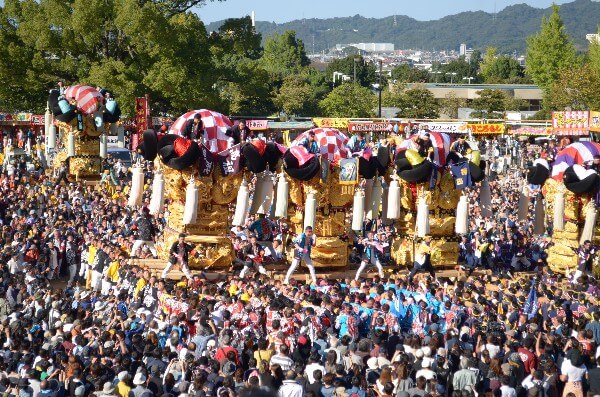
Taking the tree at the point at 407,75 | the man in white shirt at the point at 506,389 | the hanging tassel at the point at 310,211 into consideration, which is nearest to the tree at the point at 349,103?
the hanging tassel at the point at 310,211

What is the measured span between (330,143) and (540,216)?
4.86 metres

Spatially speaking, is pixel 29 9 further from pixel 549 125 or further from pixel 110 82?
pixel 549 125

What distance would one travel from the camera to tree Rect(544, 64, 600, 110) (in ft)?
194

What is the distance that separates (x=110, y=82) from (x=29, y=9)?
5.92 m

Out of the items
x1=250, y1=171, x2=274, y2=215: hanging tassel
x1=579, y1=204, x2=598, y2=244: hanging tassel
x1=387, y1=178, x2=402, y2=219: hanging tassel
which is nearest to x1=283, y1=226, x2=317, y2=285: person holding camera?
x1=250, y1=171, x2=274, y2=215: hanging tassel

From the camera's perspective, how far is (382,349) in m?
13.7

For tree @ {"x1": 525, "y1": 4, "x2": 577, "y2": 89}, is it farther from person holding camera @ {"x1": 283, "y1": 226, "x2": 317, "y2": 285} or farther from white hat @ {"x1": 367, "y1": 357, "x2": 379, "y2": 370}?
white hat @ {"x1": 367, "y1": 357, "x2": 379, "y2": 370}

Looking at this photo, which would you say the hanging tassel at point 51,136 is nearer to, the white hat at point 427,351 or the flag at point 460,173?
the flag at point 460,173

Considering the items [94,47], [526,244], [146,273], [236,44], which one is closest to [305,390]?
[146,273]

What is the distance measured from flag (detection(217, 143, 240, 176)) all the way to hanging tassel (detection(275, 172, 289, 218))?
3.01 ft

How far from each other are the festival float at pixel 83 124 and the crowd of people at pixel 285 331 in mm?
9561

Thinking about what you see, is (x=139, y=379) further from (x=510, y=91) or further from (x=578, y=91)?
(x=510, y=91)

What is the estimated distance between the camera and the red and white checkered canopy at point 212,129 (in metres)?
21.1

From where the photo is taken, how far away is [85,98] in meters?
31.9
